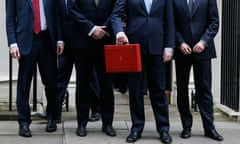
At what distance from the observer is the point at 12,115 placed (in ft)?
26.7

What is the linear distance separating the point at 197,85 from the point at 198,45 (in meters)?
0.54

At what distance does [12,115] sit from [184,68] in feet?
8.53

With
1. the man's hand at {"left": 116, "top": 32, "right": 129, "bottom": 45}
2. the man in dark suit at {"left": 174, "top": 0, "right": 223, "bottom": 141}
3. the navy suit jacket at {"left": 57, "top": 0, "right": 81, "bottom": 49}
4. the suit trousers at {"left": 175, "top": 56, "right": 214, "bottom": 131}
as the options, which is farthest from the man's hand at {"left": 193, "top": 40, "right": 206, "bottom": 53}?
the navy suit jacket at {"left": 57, "top": 0, "right": 81, "bottom": 49}

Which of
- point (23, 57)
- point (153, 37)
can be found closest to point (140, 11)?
point (153, 37)

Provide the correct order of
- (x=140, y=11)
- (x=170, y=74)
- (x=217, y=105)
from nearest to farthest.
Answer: (x=140, y=11)
(x=217, y=105)
(x=170, y=74)

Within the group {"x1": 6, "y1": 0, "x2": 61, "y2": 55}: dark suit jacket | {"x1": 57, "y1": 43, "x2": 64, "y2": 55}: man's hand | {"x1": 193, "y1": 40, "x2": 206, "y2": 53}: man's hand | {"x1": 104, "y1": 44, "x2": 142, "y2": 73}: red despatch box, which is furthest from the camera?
{"x1": 57, "y1": 43, "x2": 64, "y2": 55}: man's hand

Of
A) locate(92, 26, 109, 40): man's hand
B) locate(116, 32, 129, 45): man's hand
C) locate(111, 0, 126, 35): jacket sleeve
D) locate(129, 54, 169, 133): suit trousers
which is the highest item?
locate(111, 0, 126, 35): jacket sleeve

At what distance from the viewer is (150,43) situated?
6.69 m

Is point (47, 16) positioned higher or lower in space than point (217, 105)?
higher

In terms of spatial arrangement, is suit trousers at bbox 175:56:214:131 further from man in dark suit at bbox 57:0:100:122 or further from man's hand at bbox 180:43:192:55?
man in dark suit at bbox 57:0:100:122

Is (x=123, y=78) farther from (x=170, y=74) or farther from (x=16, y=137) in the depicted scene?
(x=16, y=137)

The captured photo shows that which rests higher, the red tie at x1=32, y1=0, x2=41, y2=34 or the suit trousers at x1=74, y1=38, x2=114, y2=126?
the red tie at x1=32, y1=0, x2=41, y2=34

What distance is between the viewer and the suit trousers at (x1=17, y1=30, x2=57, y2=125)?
23.0ft

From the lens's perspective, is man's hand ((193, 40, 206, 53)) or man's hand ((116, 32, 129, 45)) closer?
man's hand ((116, 32, 129, 45))
